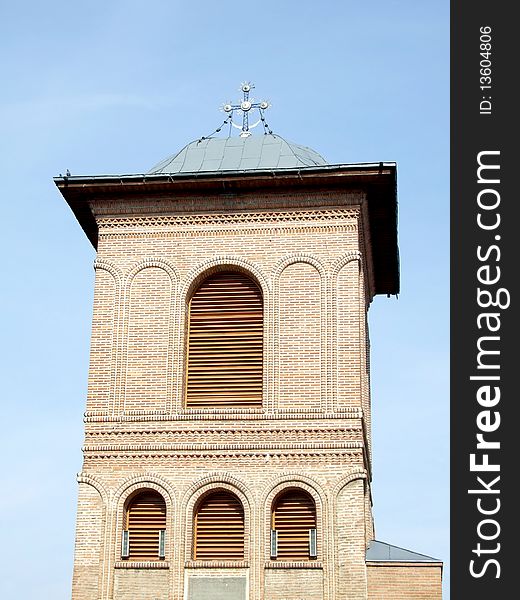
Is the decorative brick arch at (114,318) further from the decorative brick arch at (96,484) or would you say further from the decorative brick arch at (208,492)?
the decorative brick arch at (208,492)

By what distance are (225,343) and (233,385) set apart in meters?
0.84

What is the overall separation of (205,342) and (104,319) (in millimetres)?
1919

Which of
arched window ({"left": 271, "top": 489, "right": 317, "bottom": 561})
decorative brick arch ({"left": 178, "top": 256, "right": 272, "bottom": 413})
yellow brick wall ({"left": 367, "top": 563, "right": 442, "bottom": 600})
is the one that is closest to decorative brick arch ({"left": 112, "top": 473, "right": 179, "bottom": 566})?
decorative brick arch ({"left": 178, "top": 256, "right": 272, "bottom": 413})

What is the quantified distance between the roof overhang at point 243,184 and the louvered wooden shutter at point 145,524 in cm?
576

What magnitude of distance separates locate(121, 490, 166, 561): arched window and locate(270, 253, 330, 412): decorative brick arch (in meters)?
2.66

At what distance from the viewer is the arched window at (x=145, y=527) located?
68.1 ft

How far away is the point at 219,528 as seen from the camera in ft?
68.2

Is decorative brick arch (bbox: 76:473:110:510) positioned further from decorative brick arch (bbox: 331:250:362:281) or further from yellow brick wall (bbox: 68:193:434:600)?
decorative brick arch (bbox: 331:250:362:281)

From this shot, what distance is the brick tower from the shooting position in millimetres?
20391

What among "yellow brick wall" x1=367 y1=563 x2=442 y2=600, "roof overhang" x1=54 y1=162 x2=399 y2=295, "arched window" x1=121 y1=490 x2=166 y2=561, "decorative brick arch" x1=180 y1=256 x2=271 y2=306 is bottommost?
"yellow brick wall" x1=367 y1=563 x2=442 y2=600

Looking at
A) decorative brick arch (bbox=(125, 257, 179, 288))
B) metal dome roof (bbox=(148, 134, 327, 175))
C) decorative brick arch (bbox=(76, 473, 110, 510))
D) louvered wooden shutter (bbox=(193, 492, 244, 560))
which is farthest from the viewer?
metal dome roof (bbox=(148, 134, 327, 175))

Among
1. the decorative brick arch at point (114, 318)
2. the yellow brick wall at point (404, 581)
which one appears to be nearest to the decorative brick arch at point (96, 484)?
the decorative brick arch at point (114, 318)

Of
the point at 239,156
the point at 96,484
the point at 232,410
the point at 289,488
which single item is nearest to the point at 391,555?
the point at 289,488

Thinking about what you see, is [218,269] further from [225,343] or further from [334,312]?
[334,312]
